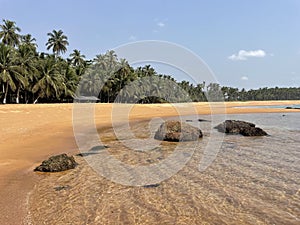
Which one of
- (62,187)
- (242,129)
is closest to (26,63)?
(242,129)

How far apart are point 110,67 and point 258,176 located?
64101 mm

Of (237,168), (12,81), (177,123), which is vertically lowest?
(237,168)

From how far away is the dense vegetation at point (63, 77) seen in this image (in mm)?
45156

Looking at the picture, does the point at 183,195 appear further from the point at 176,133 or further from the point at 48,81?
the point at 48,81

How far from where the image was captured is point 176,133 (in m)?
15.9

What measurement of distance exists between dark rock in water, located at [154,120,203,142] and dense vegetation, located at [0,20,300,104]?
34.7 meters

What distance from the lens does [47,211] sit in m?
5.82

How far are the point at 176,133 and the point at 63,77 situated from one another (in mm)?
44357

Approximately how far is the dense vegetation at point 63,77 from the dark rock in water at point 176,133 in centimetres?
3465

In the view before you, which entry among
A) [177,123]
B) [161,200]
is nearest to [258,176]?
[161,200]

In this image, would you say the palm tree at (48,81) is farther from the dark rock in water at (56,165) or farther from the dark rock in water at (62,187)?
the dark rock in water at (62,187)

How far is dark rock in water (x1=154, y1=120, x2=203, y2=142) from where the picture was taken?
15844 mm

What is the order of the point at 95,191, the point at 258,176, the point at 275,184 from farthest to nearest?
the point at 258,176 < the point at 275,184 < the point at 95,191

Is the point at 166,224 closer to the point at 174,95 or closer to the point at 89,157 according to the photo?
the point at 89,157
